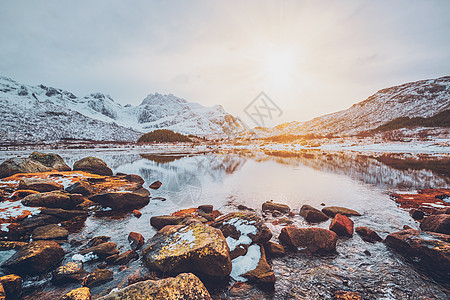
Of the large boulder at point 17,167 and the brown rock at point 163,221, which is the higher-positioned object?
the large boulder at point 17,167

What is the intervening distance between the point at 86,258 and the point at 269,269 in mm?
6447

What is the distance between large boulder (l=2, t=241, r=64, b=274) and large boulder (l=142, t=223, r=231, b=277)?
311cm

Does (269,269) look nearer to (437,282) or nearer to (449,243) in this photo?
(437,282)

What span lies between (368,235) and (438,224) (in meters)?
2.75

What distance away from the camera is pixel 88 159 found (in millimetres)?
20953

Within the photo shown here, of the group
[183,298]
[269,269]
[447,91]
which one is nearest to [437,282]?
[269,269]

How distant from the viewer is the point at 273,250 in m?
7.52

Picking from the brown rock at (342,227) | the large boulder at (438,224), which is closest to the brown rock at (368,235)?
the brown rock at (342,227)

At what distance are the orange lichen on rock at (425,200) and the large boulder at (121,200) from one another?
1699cm

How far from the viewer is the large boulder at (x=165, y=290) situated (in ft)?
12.9

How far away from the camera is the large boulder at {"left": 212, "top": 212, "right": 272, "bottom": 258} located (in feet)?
24.0

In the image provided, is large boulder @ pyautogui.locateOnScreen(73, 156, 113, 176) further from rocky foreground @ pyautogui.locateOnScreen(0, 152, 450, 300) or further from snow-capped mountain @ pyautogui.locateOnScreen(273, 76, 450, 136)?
snow-capped mountain @ pyautogui.locateOnScreen(273, 76, 450, 136)

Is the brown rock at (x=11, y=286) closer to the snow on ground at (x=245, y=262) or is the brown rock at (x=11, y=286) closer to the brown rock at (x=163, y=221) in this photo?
the brown rock at (x=163, y=221)

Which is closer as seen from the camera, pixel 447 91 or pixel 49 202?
pixel 49 202
